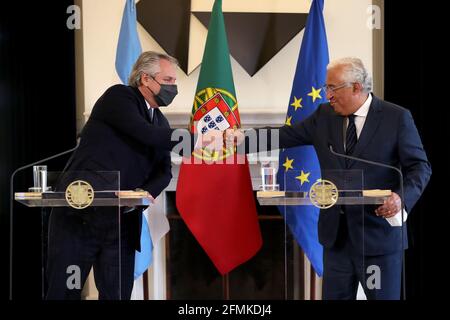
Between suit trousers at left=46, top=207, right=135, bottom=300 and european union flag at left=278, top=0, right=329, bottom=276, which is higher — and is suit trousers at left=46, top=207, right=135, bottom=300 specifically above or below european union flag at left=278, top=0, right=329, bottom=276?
below

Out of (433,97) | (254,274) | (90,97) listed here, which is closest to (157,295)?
(254,274)

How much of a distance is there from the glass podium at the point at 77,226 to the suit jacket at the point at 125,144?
360 millimetres

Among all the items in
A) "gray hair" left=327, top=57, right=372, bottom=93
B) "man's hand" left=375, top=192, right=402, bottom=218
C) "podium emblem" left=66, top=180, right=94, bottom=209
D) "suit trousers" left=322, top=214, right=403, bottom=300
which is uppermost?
"gray hair" left=327, top=57, right=372, bottom=93

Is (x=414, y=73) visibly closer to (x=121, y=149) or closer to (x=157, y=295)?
(x=121, y=149)

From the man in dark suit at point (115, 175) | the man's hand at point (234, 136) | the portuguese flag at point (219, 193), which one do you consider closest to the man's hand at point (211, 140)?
the man's hand at point (234, 136)

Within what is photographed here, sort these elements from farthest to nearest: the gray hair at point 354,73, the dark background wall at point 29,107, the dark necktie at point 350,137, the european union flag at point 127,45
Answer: the european union flag at point 127,45, the dark background wall at point 29,107, the gray hair at point 354,73, the dark necktie at point 350,137

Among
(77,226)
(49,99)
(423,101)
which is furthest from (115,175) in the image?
(423,101)

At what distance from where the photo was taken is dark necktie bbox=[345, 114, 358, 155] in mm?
3602

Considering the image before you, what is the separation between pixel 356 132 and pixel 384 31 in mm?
1391

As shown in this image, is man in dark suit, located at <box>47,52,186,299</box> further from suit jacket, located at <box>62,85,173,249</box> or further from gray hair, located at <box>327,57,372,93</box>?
gray hair, located at <box>327,57,372,93</box>

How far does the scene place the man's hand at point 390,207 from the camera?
325 centimetres

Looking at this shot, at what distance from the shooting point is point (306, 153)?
4617mm

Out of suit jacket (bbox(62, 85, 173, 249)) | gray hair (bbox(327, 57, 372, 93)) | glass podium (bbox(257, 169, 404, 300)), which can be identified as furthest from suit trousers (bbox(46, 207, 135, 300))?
gray hair (bbox(327, 57, 372, 93))

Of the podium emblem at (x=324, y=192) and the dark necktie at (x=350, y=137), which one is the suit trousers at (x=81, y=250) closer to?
the podium emblem at (x=324, y=192)
